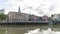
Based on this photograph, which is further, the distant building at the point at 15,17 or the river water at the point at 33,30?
the distant building at the point at 15,17

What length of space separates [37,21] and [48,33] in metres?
5.45

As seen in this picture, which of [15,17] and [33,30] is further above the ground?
[15,17]

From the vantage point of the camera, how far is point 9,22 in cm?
1037

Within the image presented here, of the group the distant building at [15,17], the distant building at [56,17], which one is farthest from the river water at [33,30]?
the distant building at [15,17]

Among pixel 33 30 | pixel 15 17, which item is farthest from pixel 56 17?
pixel 33 30

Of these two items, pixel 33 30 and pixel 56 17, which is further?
pixel 56 17

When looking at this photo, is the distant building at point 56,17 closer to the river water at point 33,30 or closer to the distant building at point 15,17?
the river water at point 33,30

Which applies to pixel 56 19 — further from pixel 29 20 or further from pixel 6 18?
pixel 6 18

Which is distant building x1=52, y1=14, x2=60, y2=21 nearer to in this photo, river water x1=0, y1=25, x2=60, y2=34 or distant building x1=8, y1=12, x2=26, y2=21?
river water x1=0, y1=25, x2=60, y2=34

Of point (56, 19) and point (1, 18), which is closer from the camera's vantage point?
point (56, 19)

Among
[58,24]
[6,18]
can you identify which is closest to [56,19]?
[58,24]

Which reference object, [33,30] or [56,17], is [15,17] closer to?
[56,17]

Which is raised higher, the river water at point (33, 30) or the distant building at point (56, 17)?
the distant building at point (56, 17)

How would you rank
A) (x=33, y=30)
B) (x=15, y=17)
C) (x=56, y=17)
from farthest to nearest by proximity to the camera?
(x=15, y=17) < (x=56, y=17) < (x=33, y=30)
